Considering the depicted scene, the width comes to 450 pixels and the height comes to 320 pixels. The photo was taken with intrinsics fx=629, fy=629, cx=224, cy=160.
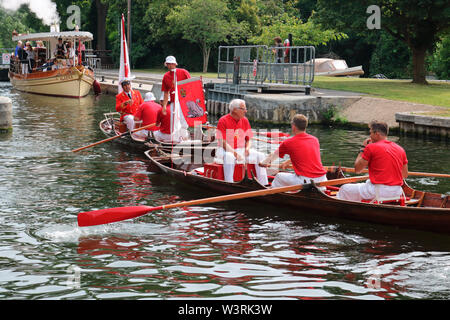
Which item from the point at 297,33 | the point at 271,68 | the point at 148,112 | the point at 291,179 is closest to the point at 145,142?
the point at 148,112

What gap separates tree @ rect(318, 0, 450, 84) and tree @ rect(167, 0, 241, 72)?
42.5 feet

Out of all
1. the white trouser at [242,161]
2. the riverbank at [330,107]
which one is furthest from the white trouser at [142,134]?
the riverbank at [330,107]

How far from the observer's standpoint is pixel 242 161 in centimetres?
1109

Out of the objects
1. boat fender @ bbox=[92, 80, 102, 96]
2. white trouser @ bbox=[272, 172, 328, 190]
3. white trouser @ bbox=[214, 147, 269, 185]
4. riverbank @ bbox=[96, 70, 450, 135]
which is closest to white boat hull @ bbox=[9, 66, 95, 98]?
boat fender @ bbox=[92, 80, 102, 96]

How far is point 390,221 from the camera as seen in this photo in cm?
923

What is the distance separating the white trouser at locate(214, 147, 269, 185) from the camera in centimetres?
1101

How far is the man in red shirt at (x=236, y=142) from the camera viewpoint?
10898 millimetres

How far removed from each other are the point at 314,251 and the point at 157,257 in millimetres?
2132

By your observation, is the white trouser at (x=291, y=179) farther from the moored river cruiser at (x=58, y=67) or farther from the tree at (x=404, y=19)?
the moored river cruiser at (x=58, y=67)

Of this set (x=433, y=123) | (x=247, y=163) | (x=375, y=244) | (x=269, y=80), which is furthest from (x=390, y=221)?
(x=269, y=80)

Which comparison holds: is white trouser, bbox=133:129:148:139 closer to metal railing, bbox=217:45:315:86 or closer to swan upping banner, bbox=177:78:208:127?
swan upping banner, bbox=177:78:208:127

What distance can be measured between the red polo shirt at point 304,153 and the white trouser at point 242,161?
1.12 meters
